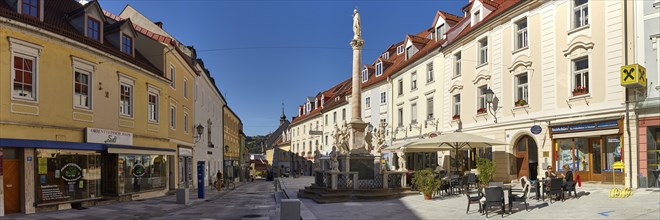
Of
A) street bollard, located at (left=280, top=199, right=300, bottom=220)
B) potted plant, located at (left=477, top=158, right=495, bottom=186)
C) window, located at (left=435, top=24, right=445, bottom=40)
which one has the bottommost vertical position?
street bollard, located at (left=280, top=199, right=300, bottom=220)

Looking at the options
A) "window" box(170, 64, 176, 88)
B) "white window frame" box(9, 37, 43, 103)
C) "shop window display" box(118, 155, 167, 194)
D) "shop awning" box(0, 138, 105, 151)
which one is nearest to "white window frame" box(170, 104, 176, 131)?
"window" box(170, 64, 176, 88)

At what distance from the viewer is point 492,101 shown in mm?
24281

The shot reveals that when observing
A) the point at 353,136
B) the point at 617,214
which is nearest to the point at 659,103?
the point at 617,214

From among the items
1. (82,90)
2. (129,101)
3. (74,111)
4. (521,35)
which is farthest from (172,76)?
(521,35)

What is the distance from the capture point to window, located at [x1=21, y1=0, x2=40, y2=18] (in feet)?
54.3

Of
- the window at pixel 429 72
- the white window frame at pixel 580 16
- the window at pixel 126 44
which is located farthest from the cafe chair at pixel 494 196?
the window at pixel 429 72

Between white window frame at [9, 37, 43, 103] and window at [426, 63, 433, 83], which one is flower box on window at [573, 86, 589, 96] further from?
white window frame at [9, 37, 43, 103]

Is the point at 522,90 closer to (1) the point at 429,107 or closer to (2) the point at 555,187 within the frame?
(2) the point at 555,187

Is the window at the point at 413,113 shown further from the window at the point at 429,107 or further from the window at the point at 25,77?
the window at the point at 25,77

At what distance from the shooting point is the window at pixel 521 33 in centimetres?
2275

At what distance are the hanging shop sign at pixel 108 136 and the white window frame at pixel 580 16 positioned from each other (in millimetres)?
19307

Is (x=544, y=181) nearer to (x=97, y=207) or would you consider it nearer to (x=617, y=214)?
(x=617, y=214)

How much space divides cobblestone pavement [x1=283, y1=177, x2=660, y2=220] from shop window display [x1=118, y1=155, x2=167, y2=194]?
9325mm

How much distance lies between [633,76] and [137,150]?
66.2ft
